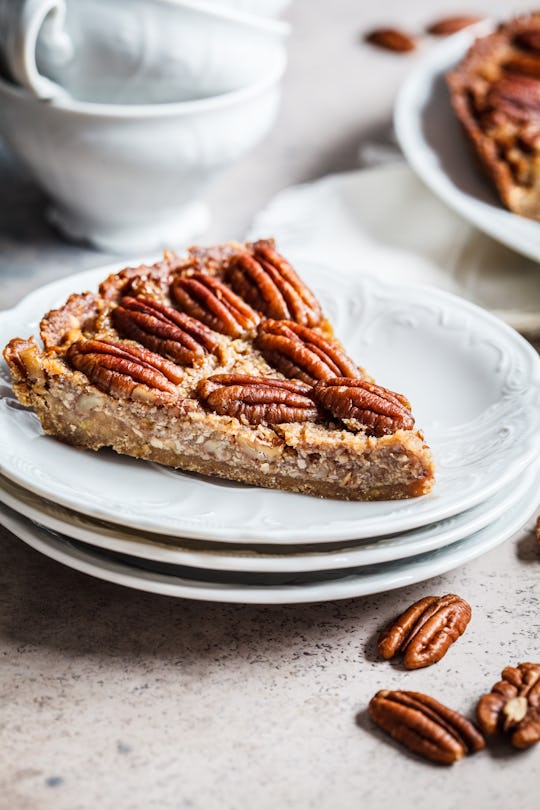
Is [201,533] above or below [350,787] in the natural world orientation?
above

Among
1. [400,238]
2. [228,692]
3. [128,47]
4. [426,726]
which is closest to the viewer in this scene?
[426,726]

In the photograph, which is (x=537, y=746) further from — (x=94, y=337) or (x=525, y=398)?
(x=94, y=337)

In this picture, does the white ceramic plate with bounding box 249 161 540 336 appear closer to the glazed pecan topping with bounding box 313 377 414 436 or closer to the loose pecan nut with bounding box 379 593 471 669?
the glazed pecan topping with bounding box 313 377 414 436

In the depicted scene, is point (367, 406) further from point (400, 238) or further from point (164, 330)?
point (400, 238)

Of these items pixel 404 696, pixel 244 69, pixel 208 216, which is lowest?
pixel 208 216

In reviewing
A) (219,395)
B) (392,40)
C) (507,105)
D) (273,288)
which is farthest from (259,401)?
(392,40)

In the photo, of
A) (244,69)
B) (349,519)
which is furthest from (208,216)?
(349,519)

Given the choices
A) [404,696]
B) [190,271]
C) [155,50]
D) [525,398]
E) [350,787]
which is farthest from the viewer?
[155,50]
